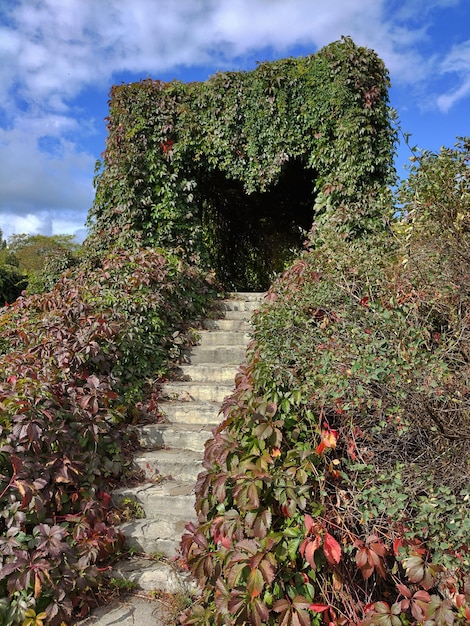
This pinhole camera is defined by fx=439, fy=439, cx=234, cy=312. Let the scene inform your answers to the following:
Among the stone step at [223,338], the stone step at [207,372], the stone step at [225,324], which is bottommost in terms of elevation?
the stone step at [207,372]

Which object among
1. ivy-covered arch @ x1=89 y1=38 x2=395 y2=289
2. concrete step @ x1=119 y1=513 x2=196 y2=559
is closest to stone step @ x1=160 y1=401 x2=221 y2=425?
concrete step @ x1=119 y1=513 x2=196 y2=559

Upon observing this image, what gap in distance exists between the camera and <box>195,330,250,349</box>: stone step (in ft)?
15.6

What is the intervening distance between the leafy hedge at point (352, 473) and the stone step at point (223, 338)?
2098mm

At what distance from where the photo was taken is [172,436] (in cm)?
346

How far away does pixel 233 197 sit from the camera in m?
8.91

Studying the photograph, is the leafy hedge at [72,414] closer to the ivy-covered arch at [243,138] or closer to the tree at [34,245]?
the ivy-covered arch at [243,138]

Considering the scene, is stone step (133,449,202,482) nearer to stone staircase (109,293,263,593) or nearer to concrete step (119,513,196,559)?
stone staircase (109,293,263,593)

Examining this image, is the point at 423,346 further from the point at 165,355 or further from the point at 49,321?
the point at 49,321

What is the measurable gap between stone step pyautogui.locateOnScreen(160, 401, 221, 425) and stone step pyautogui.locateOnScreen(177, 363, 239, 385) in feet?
1.54

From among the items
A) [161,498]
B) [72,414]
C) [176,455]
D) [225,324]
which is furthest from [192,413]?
[225,324]

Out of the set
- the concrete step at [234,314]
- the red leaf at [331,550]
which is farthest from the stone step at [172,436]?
the concrete step at [234,314]

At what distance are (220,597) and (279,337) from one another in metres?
1.36

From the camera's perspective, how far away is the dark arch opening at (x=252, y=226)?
8.43m

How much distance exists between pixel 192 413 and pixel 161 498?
92 cm
